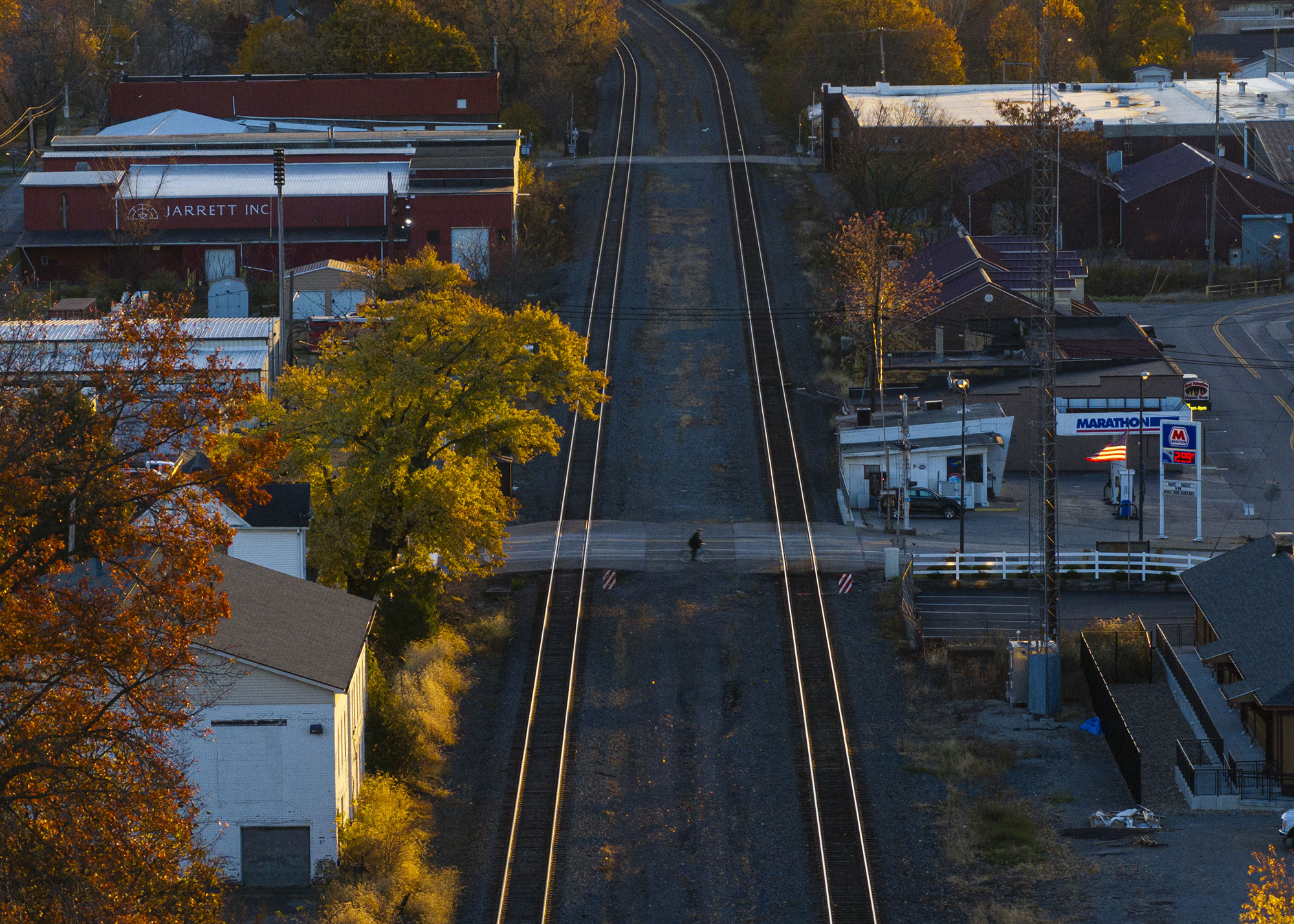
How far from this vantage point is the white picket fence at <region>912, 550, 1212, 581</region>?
3975cm

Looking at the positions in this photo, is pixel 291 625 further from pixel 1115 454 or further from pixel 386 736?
pixel 1115 454

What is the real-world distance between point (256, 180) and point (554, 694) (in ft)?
142

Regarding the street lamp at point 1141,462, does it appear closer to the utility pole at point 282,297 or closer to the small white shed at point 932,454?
the small white shed at point 932,454

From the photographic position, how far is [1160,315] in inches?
2498

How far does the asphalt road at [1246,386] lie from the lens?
46719 millimetres

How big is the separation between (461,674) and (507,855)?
26.5 ft

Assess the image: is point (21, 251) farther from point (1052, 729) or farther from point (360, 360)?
point (1052, 729)

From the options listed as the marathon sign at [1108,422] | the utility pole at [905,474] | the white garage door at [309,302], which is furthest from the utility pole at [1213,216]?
the white garage door at [309,302]

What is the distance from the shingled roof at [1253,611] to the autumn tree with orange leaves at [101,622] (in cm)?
1795

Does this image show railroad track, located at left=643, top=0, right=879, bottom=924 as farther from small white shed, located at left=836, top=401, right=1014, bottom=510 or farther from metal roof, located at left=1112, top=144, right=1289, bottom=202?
metal roof, located at left=1112, top=144, right=1289, bottom=202

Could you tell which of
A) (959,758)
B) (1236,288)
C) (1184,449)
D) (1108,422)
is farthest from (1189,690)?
(1236,288)

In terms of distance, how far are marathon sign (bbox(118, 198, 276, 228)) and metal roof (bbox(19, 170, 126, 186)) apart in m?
1.68

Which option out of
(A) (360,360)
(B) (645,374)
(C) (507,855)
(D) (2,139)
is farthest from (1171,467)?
(D) (2,139)

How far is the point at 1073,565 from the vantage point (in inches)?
1583
